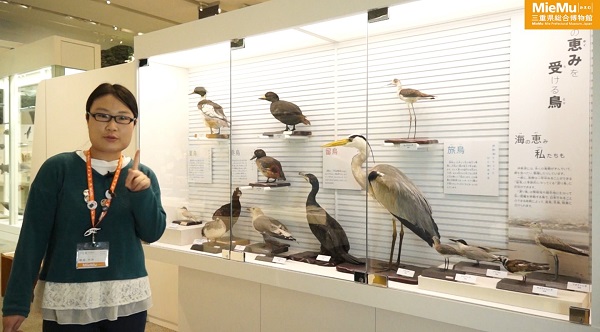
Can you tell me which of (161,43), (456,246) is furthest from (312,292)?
(161,43)

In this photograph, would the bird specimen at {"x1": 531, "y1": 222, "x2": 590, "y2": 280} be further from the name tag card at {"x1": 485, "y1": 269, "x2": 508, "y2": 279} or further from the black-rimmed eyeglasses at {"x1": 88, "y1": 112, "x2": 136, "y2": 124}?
the black-rimmed eyeglasses at {"x1": 88, "y1": 112, "x2": 136, "y2": 124}

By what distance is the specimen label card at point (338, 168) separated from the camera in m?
2.49

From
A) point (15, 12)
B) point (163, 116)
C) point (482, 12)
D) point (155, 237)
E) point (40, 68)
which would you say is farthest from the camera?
point (15, 12)

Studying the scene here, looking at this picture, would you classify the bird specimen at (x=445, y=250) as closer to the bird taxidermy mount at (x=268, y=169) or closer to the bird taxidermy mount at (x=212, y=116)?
the bird taxidermy mount at (x=268, y=169)

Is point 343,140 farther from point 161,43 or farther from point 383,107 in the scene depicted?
point 161,43

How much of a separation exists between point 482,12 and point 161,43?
205 cm

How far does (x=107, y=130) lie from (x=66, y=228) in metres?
0.38

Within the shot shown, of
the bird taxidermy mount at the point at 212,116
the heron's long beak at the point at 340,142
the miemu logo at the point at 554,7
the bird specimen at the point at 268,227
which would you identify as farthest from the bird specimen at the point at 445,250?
the bird taxidermy mount at the point at 212,116

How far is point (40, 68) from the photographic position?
4.87 metres

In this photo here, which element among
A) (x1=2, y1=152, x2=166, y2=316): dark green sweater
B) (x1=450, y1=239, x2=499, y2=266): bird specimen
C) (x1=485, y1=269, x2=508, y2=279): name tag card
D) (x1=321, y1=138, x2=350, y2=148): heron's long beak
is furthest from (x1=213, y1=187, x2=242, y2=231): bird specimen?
(x1=485, y1=269, x2=508, y2=279): name tag card

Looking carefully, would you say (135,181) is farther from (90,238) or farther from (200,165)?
(200,165)

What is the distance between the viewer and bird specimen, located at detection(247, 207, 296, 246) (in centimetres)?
272

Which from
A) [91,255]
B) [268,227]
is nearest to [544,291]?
[268,227]

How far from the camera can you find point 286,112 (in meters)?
2.78
